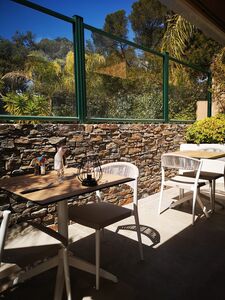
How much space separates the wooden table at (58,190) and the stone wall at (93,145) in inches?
20.5

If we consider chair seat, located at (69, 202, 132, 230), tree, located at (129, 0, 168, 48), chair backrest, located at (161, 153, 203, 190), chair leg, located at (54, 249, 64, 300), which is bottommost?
chair leg, located at (54, 249, 64, 300)

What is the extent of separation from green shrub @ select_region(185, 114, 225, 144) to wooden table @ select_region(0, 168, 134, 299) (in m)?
3.41

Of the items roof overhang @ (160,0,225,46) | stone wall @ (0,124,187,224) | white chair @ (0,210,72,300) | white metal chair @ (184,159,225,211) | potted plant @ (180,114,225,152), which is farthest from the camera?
potted plant @ (180,114,225,152)

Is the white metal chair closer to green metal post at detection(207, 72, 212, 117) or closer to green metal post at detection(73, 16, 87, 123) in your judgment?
green metal post at detection(73, 16, 87, 123)

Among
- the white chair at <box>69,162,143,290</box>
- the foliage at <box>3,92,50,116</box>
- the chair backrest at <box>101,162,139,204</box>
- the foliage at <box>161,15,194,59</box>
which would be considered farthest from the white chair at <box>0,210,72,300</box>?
the foliage at <box>161,15,194,59</box>

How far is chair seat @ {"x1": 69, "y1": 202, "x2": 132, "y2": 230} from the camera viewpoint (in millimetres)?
1857

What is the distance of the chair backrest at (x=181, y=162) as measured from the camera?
2888 millimetres

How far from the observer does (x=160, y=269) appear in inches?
81.9

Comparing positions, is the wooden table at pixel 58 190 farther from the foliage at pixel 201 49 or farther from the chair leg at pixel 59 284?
the foliage at pixel 201 49

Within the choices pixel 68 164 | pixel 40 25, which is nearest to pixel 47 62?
pixel 40 25

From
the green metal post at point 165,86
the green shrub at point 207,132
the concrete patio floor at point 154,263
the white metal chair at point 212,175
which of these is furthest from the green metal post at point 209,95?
the concrete patio floor at point 154,263

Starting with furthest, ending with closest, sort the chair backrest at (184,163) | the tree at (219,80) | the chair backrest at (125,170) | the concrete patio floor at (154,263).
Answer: the tree at (219,80)
the chair backrest at (184,163)
the chair backrest at (125,170)
the concrete patio floor at (154,263)

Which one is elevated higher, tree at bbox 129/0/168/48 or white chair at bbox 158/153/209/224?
tree at bbox 129/0/168/48

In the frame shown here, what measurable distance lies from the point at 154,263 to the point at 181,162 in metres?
1.28
